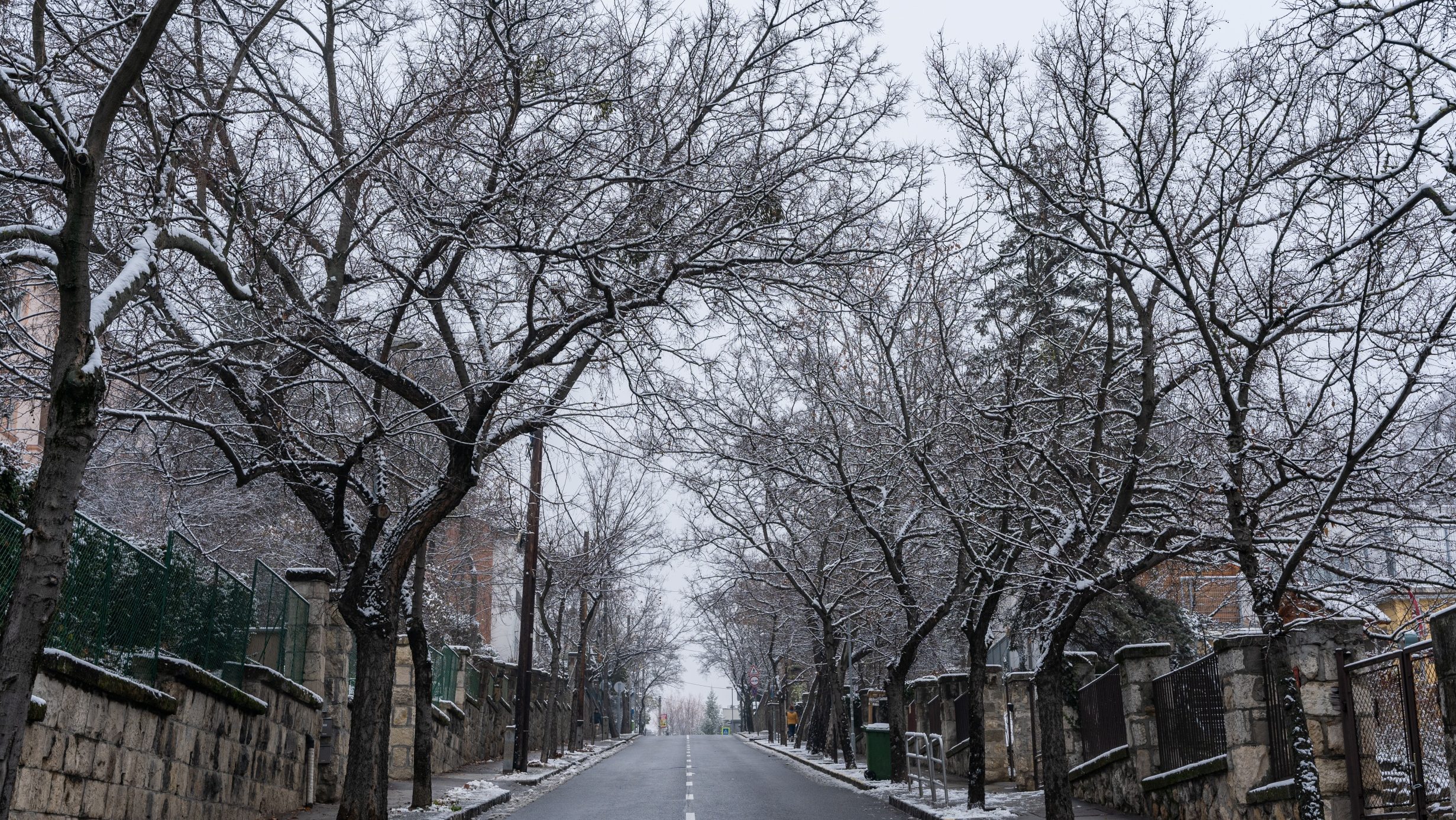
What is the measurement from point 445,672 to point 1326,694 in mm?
22033

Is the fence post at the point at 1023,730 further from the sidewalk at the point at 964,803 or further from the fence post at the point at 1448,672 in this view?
the fence post at the point at 1448,672

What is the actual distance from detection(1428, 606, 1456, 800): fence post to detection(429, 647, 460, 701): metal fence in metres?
22.6

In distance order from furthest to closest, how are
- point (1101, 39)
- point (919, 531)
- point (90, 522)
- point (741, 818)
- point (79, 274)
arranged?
1. point (919, 531)
2. point (741, 818)
3. point (1101, 39)
4. point (90, 522)
5. point (79, 274)

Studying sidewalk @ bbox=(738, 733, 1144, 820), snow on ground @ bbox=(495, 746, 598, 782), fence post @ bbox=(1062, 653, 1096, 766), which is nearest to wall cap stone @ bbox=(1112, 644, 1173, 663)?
sidewalk @ bbox=(738, 733, 1144, 820)

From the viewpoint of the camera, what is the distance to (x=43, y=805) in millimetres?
8609

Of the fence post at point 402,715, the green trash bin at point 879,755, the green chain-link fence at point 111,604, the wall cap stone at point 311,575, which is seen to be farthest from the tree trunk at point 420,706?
the green trash bin at point 879,755

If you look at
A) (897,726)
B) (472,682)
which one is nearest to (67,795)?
(897,726)

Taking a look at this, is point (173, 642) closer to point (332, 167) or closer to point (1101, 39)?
point (332, 167)

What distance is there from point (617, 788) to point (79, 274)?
18.6m

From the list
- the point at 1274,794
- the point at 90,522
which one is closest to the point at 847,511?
the point at 1274,794

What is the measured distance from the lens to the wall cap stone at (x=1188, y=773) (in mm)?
12875

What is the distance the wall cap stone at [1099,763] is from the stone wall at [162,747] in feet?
34.2

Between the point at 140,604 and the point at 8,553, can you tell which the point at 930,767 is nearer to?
the point at 140,604

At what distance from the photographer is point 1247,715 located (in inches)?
481
